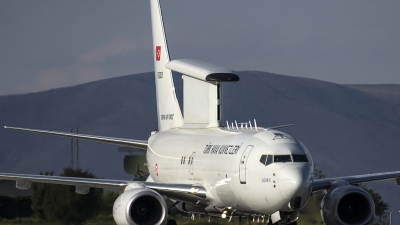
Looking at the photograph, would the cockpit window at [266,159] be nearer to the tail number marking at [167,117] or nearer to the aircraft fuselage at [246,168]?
the aircraft fuselage at [246,168]

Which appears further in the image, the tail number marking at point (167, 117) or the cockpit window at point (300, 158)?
the tail number marking at point (167, 117)

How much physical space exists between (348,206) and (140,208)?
7.53 meters

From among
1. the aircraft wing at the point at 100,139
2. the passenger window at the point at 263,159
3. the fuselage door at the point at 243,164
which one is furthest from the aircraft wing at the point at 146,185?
the passenger window at the point at 263,159

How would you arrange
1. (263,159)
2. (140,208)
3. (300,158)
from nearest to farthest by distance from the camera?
(300,158) < (263,159) < (140,208)

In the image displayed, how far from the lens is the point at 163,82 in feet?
139

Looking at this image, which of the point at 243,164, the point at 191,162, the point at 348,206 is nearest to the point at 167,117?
the point at 191,162

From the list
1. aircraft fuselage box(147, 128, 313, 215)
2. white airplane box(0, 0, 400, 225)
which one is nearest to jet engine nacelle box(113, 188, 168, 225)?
white airplane box(0, 0, 400, 225)

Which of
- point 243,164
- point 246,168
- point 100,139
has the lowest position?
point 246,168

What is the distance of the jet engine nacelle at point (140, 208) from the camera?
29109 mm

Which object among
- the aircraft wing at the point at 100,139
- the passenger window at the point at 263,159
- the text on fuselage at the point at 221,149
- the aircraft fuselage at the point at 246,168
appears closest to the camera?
the aircraft fuselage at the point at 246,168

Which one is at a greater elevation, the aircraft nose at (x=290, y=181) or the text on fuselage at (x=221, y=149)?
the text on fuselage at (x=221, y=149)

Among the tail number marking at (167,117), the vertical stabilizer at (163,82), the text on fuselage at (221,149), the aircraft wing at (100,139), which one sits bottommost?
the text on fuselage at (221,149)

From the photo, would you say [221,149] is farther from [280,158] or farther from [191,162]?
[280,158]

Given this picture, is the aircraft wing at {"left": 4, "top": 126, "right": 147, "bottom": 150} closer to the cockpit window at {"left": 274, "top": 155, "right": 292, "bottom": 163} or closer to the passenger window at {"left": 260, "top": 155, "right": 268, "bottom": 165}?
the passenger window at {"left": 260, "top": 155, "right": 268, "bottom": 165}
